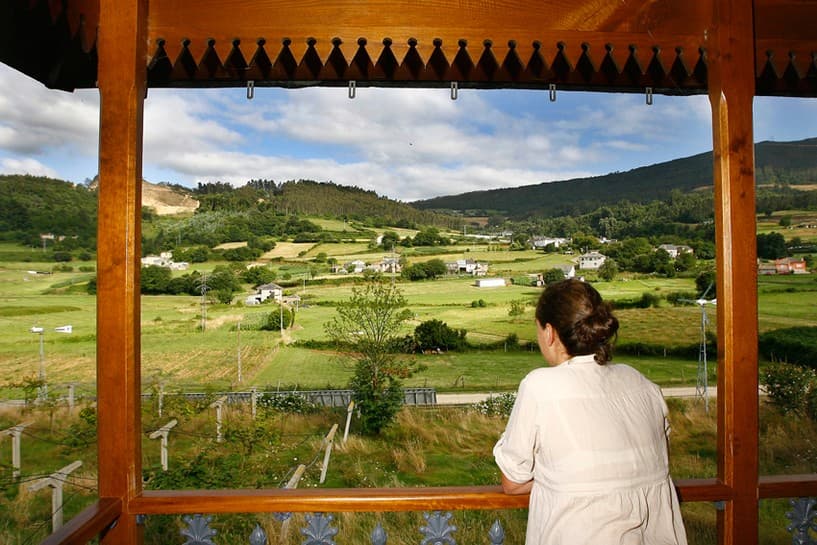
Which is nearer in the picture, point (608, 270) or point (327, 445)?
point (327, 445)

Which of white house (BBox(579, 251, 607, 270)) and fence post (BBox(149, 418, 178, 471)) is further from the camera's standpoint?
white house (BBox(579, 251, 607, 270))

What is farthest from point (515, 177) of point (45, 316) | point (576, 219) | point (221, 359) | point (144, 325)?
point (45, 316)

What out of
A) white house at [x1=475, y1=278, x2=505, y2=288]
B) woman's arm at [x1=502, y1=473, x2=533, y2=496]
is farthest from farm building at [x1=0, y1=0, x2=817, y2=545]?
white house at [x1=475, y1=278, x2=505, y2=288]

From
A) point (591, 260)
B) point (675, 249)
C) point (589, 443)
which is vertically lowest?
point (589, 443)

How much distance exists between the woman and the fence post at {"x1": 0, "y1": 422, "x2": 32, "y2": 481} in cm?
634

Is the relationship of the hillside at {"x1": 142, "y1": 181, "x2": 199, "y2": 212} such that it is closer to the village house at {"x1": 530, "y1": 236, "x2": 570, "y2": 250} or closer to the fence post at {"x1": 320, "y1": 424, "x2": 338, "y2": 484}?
the fence post at {"x1": 320, "y1": 424, "x2": 338, "y2": 484}

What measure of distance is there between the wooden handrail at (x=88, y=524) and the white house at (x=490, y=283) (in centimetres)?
668

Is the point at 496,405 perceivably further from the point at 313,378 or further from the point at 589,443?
the point at 589,443

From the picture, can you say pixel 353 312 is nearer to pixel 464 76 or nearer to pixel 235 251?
pixel 235 251

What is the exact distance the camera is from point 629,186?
7.86 meters

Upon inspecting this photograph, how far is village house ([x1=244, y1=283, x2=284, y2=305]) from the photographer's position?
283 inches

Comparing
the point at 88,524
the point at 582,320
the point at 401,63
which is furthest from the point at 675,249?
the point at 88,524

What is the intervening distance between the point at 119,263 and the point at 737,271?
1435 mm

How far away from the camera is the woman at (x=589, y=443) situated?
77cm
